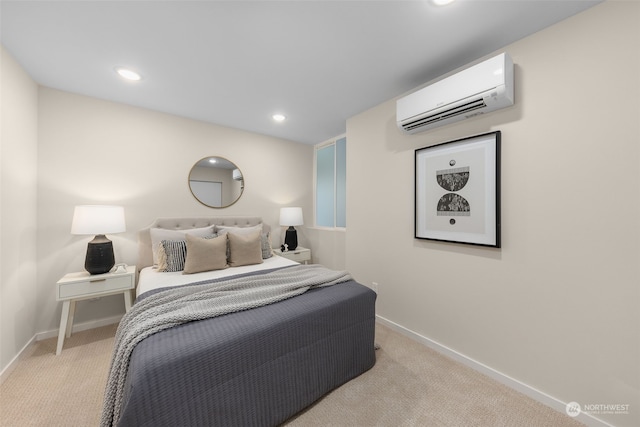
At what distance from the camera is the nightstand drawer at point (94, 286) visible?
2088 mm

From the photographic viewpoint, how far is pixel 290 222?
370 cm

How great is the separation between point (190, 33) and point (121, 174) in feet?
6.31

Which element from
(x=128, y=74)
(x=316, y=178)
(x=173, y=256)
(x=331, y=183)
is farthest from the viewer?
(x=316, y=178)

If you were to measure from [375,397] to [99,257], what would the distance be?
2686mm

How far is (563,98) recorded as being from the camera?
1.50m

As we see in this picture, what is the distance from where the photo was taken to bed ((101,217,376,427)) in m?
1.08

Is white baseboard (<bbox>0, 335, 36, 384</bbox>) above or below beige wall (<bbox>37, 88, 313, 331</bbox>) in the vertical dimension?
below

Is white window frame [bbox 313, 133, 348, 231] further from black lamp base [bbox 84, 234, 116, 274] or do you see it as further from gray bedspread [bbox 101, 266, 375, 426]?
black lamp base [bbox 84, 234, 116, 274]

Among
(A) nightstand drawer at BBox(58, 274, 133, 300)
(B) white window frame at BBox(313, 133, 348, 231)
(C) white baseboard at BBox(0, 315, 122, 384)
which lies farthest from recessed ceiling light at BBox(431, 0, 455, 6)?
(C) white baseboard at BBox(0, 315, 122, 384)

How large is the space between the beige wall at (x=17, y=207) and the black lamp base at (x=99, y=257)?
444mm

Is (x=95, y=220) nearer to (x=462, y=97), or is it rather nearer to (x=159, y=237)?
(x=159, y=237)

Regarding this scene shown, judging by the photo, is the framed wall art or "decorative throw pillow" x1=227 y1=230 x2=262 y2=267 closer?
the framed wall art

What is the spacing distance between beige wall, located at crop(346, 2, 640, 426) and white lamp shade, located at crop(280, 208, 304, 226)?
2.15 metres

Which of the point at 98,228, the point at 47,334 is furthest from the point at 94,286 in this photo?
the point at 47,334
